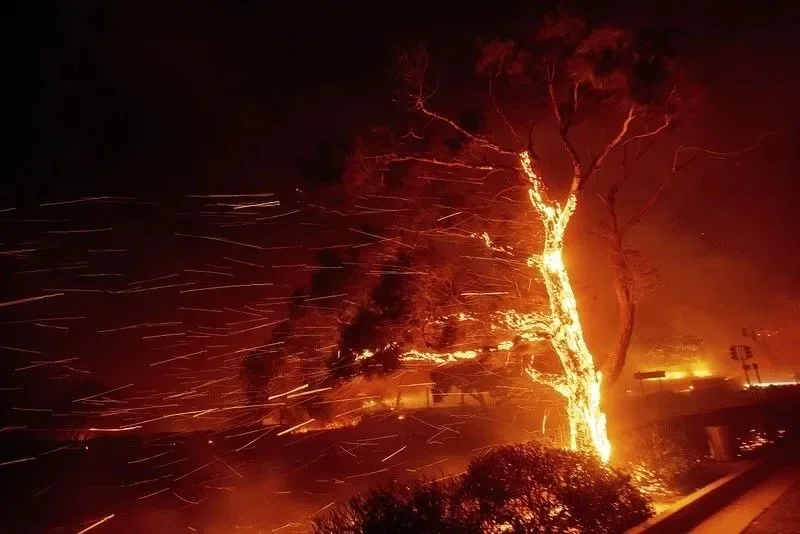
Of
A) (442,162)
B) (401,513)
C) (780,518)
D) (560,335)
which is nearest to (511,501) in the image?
(401,513)

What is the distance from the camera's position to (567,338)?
37.4 ft

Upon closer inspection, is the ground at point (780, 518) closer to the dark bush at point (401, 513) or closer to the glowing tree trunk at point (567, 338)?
the glowing tree trunk at point (567, 338)

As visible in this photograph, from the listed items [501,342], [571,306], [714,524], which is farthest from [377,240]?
[714,524]

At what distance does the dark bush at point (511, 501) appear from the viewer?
6.53m

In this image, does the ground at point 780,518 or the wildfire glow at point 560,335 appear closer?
the ground at point 780,518

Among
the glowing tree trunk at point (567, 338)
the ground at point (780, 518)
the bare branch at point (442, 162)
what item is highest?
the bare branch at point (442, 162)

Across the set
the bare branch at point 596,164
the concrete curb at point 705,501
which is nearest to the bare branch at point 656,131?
the bare branch at point 596,164

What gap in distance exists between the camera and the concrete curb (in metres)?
8.02

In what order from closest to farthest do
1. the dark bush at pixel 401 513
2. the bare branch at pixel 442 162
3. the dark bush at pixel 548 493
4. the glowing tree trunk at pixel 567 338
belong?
the dark bush at pixel 401 513 < the dark bush at pixel 548 493 < the glowing tree trunk at pixel 567 338 < the bare branch at pixel 442 162

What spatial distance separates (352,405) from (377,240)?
5.32 m

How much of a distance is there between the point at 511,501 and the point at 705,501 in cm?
440

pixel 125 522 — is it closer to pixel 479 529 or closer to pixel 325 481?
pixel 325 481

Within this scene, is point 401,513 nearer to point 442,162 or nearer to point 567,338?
point 567,338

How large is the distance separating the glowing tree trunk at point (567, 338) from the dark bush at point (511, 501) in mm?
2312
